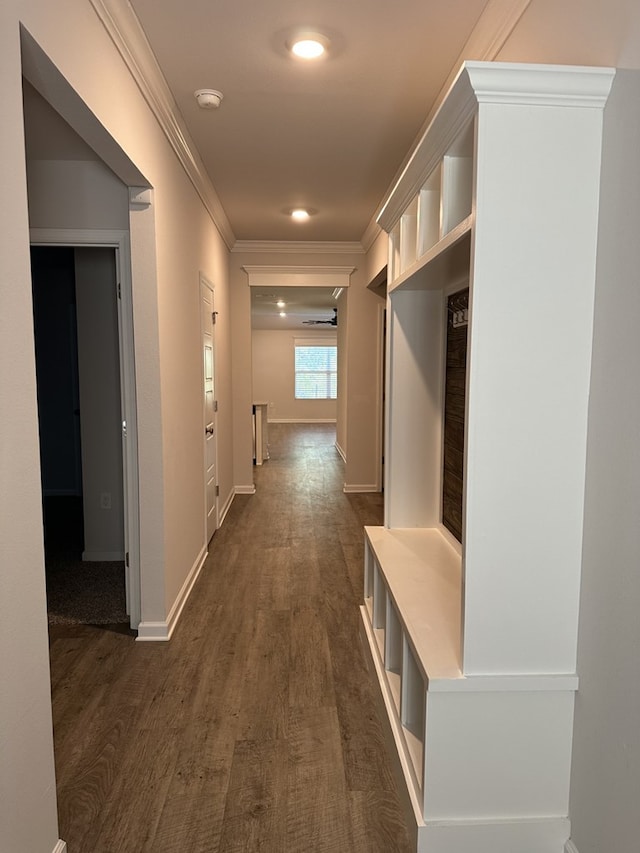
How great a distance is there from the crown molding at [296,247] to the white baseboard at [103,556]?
338 centimetres

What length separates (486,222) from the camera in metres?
1.47

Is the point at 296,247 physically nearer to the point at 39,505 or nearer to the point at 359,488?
the point at 359,488

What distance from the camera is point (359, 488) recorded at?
648 centimetres

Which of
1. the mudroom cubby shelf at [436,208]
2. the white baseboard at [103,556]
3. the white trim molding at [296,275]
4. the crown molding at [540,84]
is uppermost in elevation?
the white trim molding at [296,275]

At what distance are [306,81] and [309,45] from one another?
324mm

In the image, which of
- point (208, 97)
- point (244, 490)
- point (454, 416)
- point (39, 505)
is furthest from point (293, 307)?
point (39, 505)

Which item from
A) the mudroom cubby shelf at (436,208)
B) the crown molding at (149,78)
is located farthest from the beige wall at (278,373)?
the mudroom cubby shelf at (436,208)

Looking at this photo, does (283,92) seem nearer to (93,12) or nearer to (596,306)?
(93,12)

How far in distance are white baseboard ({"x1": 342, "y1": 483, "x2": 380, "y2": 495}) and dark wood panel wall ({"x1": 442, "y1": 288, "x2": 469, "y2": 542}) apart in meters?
3.75

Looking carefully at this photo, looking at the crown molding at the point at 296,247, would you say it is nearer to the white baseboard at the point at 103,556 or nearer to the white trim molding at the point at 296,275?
the white trim molding at the point at 296,275

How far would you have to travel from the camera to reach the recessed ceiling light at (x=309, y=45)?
229cm

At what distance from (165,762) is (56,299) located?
5300 millimetres

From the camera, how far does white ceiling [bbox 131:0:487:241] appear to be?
7.04 feet

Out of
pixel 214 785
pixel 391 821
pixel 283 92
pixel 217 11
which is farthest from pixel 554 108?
pixel 214 785
